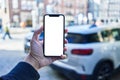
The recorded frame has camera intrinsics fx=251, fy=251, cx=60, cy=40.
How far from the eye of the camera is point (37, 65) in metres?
0.87

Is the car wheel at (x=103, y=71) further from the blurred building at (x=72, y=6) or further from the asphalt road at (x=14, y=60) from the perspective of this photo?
the blurred building at (x=72, y=6)

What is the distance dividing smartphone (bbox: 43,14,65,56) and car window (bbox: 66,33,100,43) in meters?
1.82

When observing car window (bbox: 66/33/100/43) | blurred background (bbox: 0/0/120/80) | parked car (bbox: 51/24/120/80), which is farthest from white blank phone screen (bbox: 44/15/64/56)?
car window (bbox: 66/33/100/43)

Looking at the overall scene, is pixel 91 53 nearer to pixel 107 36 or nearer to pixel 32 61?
pixel 107 36

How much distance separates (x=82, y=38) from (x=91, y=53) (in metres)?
0.21

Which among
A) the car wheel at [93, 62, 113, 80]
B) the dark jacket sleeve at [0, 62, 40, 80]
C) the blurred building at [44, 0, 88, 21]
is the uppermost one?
the blurred building at [44, 0, 88, 21]

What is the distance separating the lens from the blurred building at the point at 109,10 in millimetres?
2861

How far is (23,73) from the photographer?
0.78 metres

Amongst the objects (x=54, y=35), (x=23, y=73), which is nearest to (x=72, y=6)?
(x=54, y=35)

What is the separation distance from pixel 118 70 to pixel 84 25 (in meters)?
0.69

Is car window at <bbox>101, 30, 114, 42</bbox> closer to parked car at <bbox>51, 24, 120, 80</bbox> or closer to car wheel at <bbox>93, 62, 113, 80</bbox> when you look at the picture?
parked car at <bbox>51, 24, 120, 80</bbox>

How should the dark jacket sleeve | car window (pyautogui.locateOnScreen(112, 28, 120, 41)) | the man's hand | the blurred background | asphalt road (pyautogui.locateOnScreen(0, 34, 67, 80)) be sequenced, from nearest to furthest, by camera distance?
the dark jacket sleeve
the man's hand
asphalt road (pyautogui.locateOnScreen(0, 34, 67, 80))
the blurred background
car window (pyautogui.locateOnScreen(112, 28, 120, 41))

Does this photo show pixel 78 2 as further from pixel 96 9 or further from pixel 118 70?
pixel 118 70

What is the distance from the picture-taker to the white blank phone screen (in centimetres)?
90
